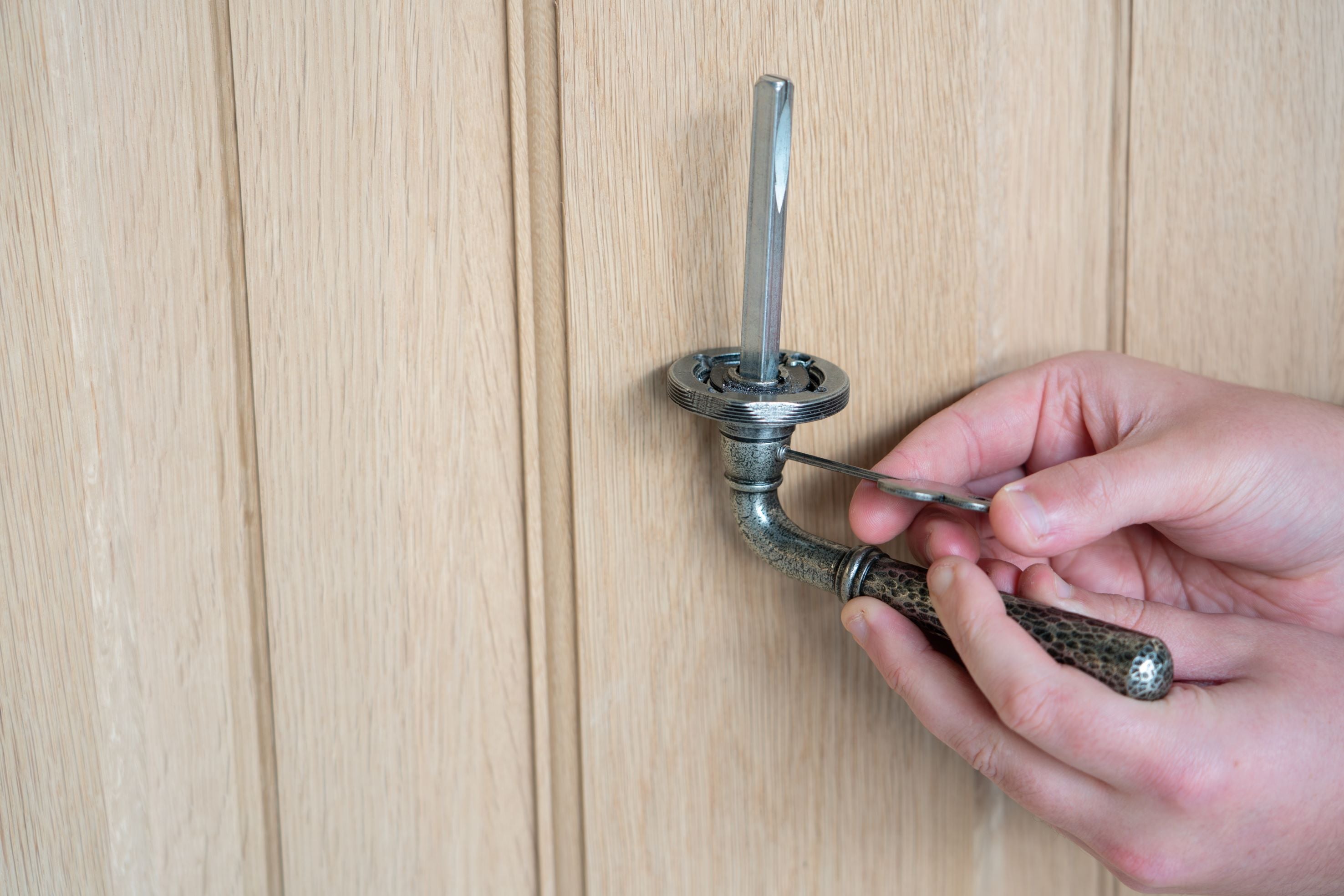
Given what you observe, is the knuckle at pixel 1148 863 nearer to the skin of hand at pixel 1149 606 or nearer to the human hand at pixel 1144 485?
the skin of hand at pixel 1149 606

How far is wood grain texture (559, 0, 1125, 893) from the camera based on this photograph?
0.38 metres

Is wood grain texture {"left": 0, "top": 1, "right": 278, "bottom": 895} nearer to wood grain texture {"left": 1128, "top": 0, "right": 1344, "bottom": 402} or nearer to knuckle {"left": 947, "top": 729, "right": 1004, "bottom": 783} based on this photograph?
knuckle {"left": 947, "top": 729, "right": 1004, "bottom": 783}

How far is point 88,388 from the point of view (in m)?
0.33

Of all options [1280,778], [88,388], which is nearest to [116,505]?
[88,388]

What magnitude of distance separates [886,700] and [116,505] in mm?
329

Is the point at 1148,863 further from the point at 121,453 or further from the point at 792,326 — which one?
the point at 121,453

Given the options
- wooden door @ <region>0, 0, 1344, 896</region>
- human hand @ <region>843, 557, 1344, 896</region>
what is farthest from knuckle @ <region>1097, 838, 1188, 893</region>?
wooden door @ <region>0, 0, 1344, 896</region>

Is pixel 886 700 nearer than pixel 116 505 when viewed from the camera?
No

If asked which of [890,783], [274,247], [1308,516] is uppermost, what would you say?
[274,247]

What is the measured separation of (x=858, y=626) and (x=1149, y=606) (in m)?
0.13

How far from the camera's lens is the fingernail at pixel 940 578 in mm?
344

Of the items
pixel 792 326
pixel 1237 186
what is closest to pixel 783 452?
pixel 792 326

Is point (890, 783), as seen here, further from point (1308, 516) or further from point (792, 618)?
point (1308, 516)

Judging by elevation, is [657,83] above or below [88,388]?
above
